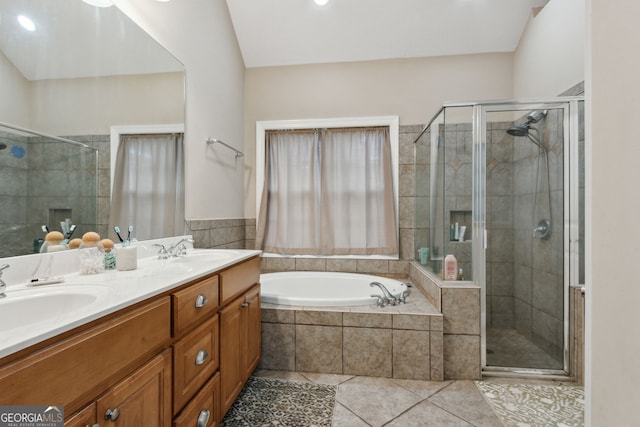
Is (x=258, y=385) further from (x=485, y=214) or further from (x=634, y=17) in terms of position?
(x=634, y=17)

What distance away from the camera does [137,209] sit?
1658 mm

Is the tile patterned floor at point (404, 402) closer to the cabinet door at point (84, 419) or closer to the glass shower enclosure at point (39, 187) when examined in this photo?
the cabinet door at point (84, 419)

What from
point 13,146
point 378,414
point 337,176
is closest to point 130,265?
point 13,146

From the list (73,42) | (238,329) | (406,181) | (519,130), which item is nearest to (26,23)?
(73,42)

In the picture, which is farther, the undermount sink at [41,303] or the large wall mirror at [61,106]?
the large wall mirror at [61,106]

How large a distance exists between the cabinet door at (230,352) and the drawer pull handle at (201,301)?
177mm

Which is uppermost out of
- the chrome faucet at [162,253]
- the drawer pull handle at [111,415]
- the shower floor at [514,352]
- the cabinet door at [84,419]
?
the chrome faucet at [162,253]

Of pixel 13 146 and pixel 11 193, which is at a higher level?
pixel 13 146

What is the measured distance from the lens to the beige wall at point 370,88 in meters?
2.85

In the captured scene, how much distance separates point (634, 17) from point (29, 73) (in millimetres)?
1768

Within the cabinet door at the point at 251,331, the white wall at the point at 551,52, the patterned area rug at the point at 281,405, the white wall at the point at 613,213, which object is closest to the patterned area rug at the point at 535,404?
the patterned area rug at the point at 281,405

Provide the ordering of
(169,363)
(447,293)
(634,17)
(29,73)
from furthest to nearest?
1. (447,293)
2. (29,73)
3. (169,363)
4. (634,17)

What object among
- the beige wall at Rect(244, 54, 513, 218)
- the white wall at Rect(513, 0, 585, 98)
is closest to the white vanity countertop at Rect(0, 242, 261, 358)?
the beige wall at Rect(244, 54, 513, 218)

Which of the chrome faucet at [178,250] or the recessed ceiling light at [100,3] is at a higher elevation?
the recessed ceiling light at [100,3]
